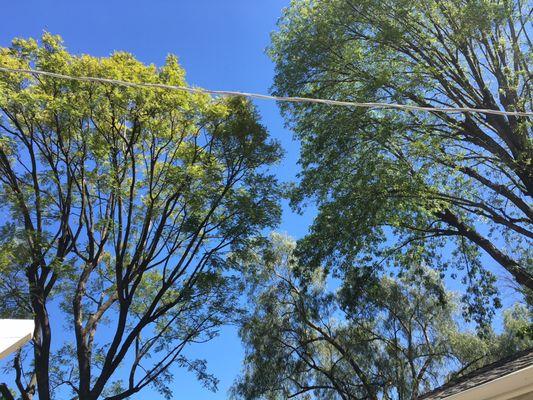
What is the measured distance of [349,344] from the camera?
19250 mm

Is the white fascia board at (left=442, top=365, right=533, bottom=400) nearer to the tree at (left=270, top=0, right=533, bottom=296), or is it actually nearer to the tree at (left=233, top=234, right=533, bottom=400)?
the tree at (left=270, top=0, right=533, bottom=296)

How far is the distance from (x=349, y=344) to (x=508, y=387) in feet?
44.7

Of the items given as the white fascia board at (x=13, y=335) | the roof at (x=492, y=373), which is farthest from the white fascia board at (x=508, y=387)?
the white fascia board at (x=13, y=335)

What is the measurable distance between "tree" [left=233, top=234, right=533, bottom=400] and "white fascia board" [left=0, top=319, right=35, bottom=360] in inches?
495

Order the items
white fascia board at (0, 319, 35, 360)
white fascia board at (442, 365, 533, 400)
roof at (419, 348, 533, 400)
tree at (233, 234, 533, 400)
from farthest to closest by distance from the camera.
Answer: tree at (233, 234, 533, 400) → roof at (419, 348, 533, 400) → white fascia board at (442, 365, 533, 400) → white fascia board at (0, 319, 35, 360)

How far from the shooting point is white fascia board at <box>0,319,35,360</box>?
5.51m

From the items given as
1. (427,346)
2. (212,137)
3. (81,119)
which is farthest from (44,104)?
(427,346)

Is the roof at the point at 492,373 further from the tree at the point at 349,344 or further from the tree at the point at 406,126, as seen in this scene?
the tree at the point at 349,344

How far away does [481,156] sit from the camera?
41.9ft

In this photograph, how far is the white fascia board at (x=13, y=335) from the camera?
551cm

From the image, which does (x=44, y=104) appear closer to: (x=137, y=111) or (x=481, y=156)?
(x=137, y=111)

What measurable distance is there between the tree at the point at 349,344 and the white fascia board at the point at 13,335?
12582 mm

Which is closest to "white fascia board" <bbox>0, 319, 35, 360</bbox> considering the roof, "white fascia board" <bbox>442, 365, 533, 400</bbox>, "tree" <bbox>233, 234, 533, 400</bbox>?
"white fascia board" <bbox>442, 365, 533, 400</bbox>

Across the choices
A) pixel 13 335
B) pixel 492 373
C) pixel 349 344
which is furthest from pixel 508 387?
pixel 349 344
